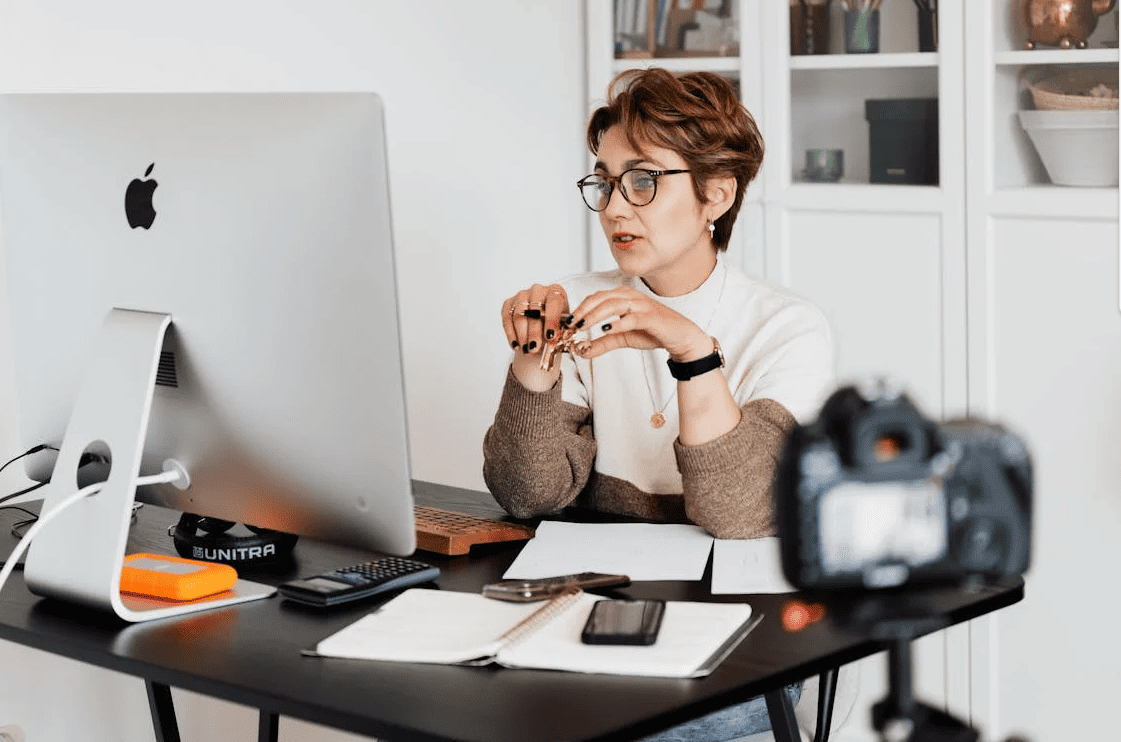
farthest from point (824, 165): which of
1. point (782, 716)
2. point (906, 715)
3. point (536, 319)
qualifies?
point (906, 715)

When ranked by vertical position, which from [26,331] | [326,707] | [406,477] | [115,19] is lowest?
[326,707]

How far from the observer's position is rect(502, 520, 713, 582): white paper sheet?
1.65 metres

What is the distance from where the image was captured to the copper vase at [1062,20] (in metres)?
2.69

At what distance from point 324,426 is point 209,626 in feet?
0.79

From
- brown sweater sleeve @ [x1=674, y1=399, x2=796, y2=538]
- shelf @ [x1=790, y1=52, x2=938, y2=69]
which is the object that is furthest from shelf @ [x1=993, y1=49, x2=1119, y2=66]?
brown sweater sleeve @ [x1=674, y1=399, x2=796, y2=538]

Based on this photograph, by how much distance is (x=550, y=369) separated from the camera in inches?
78.9

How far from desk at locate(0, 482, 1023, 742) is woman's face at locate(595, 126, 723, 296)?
0.59 m

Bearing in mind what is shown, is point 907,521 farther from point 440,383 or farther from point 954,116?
point 440,383

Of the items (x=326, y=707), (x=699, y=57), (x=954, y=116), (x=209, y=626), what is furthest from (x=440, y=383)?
(x=326, y=707)

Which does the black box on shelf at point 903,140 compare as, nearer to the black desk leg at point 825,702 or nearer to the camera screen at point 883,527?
the black desk leg at point 825,702

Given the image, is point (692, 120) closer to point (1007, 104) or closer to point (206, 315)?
point (206, 315)

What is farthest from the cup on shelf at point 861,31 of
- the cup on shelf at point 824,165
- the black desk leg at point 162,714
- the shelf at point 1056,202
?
the black desk leg at point 162,714

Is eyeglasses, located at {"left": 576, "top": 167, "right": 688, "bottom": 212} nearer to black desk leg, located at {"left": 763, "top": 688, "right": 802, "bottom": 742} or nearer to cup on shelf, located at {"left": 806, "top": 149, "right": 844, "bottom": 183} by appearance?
black desk leg, located at {"left": 763, "top": 688, "right": 802, "bottom": 742}

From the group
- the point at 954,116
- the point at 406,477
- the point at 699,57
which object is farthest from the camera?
the point at 699,57
